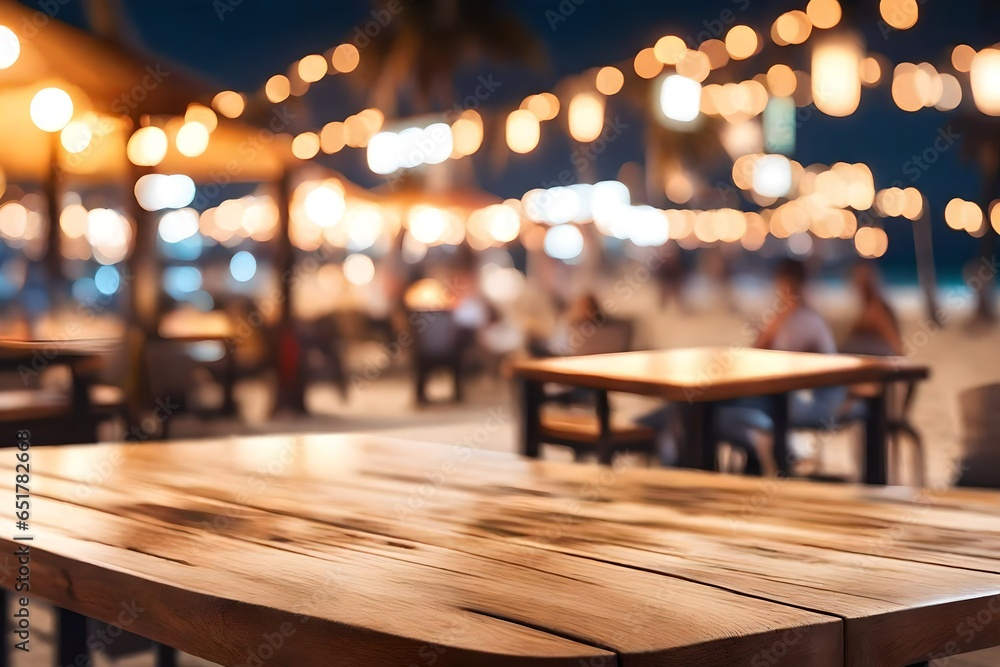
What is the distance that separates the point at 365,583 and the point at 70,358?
3054 mm

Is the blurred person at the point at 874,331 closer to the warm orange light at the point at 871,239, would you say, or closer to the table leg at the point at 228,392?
the table leg at the point at 228,392

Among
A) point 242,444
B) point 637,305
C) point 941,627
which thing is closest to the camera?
point 941,627

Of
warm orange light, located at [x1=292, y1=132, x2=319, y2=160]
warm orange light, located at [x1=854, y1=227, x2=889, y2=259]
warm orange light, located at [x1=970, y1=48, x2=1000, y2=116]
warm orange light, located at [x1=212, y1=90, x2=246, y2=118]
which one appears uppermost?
warm orange light, located at [x1=854, y1=227, x2=889, y2=259]

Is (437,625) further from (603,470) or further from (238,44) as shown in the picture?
(238,44)

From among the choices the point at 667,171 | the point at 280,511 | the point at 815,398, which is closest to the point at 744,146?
the point at 667,171

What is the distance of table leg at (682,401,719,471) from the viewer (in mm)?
3129

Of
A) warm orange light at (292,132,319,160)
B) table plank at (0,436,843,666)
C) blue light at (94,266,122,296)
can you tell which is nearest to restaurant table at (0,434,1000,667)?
table plank at (0,436,843,666)

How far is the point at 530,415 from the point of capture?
134 inches

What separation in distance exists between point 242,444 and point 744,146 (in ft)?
24.7

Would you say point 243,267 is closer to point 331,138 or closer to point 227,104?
point 331,138

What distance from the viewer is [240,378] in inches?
289

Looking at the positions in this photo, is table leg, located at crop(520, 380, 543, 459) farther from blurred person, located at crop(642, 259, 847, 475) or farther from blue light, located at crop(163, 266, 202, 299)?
blue light, located at crop(163, 266, 202, 299)

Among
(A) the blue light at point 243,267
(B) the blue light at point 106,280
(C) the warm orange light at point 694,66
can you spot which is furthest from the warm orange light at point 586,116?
(A) the blue light at point 243,267

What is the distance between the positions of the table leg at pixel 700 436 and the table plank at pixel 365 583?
1.42m
